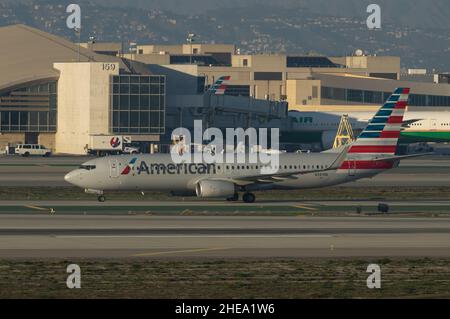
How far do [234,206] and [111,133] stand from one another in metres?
82.1

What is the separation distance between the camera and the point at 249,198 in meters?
79.9

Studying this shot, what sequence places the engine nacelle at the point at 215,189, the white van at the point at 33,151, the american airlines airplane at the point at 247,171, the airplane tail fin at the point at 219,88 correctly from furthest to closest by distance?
the airplane tail fin at the point at 219,88 → the white van at the point at 33,151 → the american airlines airplane at the point at 247,171 → the engine nacelle at the point at 215,189

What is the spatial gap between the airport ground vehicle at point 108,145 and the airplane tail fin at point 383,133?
234 feet

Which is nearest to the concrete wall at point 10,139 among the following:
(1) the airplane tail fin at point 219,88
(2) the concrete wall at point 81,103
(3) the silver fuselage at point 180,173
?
(2) the concrete wall at point 81,103

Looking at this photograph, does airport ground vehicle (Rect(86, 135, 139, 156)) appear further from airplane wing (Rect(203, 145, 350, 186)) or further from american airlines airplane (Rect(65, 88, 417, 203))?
airplane wing (Rect(203, 145, 350, 186))

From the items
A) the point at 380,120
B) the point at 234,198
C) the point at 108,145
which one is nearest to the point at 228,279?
the point at 234,198

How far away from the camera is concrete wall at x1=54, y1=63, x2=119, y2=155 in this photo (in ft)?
516

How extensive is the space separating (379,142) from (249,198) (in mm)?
10247

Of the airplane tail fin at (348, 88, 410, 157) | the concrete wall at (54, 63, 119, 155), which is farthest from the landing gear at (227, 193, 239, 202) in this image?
the concrete wall at (54, 63, 119, 155)

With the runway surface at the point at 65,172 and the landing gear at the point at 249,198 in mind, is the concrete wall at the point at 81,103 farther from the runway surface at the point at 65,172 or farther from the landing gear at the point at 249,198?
the landing gear at the point at 249,198

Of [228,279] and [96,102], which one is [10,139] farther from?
[228,279]

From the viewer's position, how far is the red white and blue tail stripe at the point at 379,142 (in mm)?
81438
